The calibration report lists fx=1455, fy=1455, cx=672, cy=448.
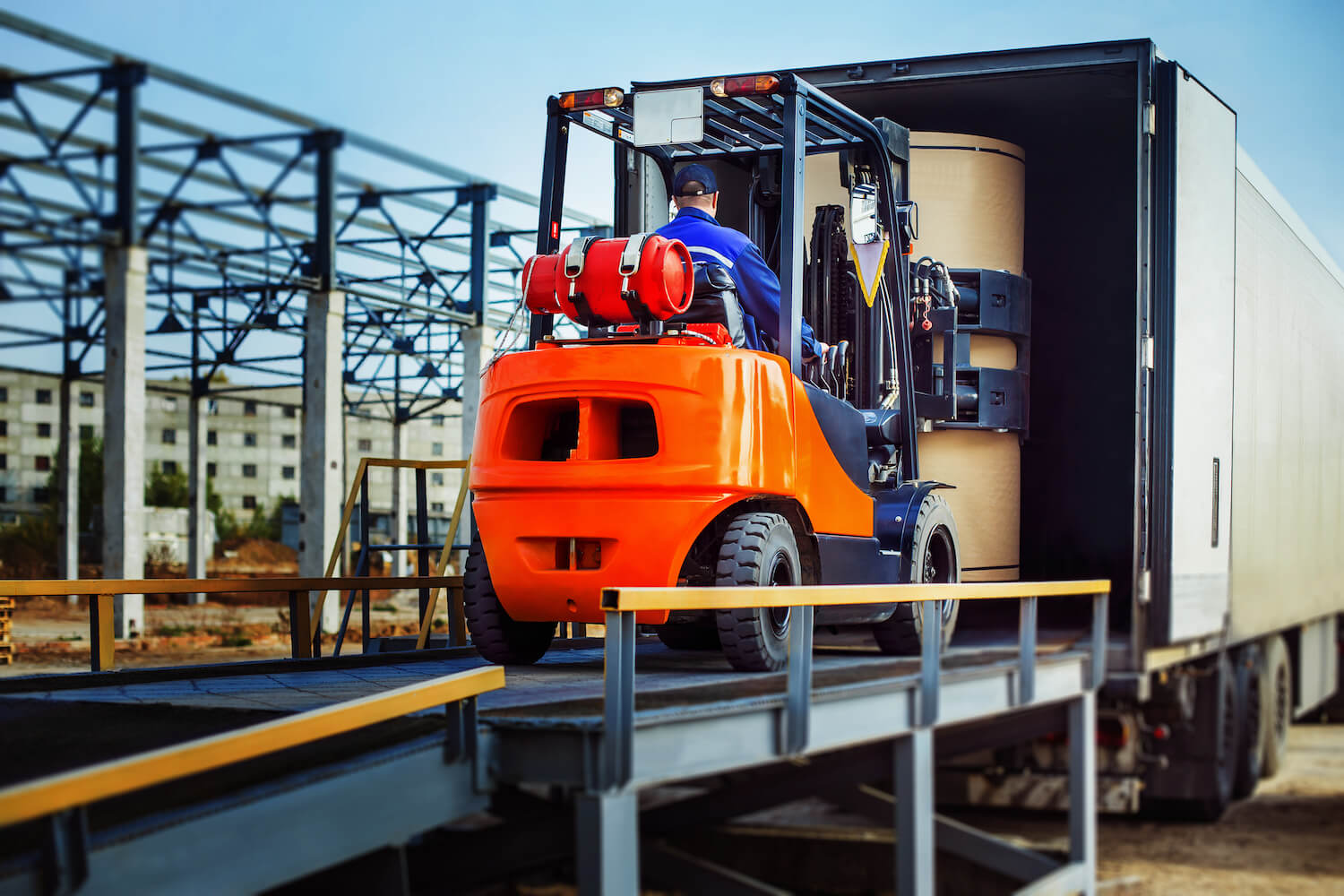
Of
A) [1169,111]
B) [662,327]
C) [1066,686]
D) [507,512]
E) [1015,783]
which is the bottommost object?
[1015,783]

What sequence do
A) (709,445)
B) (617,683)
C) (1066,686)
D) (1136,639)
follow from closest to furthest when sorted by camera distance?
(617,683)
(709,445)
(1066,686)
(1136,639)

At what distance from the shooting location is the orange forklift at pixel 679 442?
17.2 feet

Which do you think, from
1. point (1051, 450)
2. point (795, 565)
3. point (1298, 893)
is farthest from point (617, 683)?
point (1051, 450)

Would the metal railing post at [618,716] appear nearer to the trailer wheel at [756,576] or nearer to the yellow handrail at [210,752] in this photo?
the yellow handrail at [210,752]

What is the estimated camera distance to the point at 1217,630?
8078mm

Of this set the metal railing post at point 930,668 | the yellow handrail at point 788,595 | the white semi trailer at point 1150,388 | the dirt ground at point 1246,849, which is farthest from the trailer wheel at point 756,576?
the dirt ground at point 1246,849

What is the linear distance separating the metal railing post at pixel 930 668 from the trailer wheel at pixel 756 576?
0.58 meters

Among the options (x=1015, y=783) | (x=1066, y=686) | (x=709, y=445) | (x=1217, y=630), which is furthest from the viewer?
(x=1217, y=630)

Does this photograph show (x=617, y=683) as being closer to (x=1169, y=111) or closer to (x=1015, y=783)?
(x=1015, y=783)

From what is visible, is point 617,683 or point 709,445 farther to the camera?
point 709,445

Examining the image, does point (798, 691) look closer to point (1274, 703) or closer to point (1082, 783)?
point (1082, 783)

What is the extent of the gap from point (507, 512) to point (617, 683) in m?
1.80

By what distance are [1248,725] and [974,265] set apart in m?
3.58

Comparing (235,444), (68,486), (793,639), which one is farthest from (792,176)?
Answer: (235,444)
